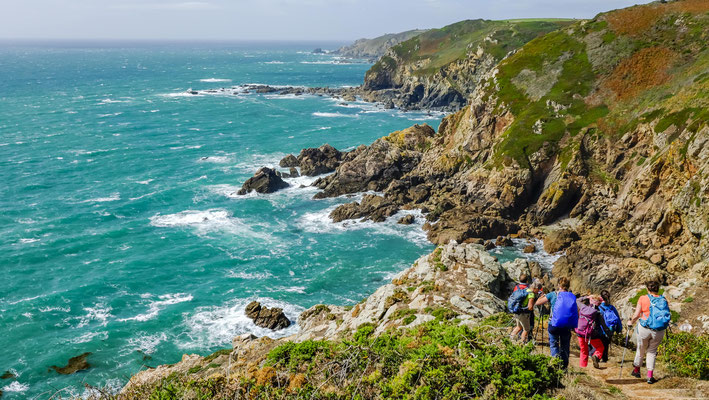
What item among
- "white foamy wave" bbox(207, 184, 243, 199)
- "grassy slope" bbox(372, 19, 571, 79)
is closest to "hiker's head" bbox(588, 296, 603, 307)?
"white foamy wave" bbox(207, 184, 243, 199)

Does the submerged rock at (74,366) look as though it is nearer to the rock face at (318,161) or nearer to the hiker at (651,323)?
the hiker at (651,323)

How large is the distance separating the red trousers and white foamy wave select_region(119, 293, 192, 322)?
40.1 m

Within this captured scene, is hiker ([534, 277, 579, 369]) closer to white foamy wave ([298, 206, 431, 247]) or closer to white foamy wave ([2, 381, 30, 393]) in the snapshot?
white foamy wave ([2, 381, 30, 393])

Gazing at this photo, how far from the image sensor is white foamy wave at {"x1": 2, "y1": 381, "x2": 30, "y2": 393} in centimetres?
3366

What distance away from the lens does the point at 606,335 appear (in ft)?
48.2

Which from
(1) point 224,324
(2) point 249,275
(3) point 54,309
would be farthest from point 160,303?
(3) point 54,309

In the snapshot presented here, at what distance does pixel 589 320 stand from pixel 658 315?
2045mm

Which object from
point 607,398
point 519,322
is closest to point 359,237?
point 519,322

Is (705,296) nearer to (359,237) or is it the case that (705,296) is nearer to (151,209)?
(359,237)

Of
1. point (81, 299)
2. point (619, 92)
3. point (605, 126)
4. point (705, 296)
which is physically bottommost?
point (81, 299)

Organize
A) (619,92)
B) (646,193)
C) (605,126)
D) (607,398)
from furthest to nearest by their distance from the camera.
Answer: (619,92), (605,126), (646,193), (607,398)

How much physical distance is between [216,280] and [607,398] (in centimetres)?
4436

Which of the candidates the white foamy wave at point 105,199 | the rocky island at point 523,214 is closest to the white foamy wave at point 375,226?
the rocky island at point 523,214

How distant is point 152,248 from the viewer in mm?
56812
